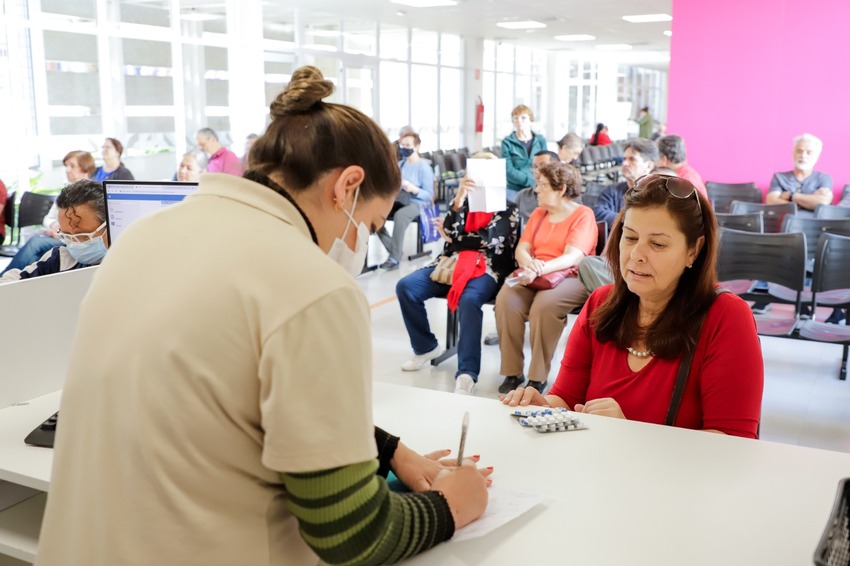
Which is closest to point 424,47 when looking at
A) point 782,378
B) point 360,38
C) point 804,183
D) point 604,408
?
point 360,38

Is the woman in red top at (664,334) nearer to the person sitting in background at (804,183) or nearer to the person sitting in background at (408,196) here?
the person sitting in background at (804,183)

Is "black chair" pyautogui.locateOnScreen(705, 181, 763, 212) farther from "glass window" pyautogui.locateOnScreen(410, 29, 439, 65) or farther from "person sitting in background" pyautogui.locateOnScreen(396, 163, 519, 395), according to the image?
"glass window" pyautogui.locateOnScreen(410, 29, 439, 65)

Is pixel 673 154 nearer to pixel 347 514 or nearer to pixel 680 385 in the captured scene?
pixel 680 385

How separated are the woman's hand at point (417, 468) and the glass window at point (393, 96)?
44.5 feet

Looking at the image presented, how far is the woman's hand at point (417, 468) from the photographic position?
1.45 meters

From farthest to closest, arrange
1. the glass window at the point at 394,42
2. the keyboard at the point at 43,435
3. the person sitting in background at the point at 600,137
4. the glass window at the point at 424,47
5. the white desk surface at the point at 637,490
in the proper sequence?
1. the person sitting in background at the point at 600,137
2. the glass window at the point at 424,47
3. the glass window at the point at 394,42
4. the keyboard at the point at 43,435
5. the white desk surface at the point at 637,490

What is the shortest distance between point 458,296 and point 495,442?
9.45ft

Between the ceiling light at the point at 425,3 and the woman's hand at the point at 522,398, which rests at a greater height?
the ceiling light at the point at 425,3

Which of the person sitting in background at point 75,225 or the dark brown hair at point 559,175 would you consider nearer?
the person sitting in background at point 75,225

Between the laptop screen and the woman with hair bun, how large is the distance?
1.64m

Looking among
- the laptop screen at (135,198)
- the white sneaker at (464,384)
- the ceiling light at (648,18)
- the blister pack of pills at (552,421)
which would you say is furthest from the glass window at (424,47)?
the blister pack of pills at (552,421)

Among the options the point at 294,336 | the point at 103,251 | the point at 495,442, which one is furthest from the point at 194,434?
the point at 103,251

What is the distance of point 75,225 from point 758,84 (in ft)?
20.1

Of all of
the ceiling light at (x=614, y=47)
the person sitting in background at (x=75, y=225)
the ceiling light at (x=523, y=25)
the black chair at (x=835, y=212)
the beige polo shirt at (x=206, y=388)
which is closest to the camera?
the beige polo shirt at (x=206, y=388)
